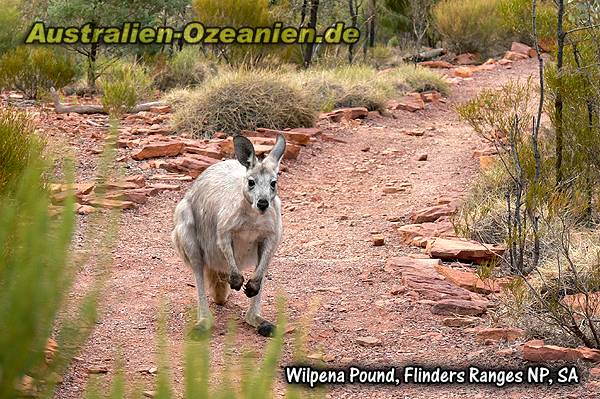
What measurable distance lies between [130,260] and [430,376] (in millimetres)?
3397

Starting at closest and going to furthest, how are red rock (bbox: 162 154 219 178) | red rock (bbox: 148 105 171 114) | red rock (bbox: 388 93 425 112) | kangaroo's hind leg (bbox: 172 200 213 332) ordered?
kangaroo's hind leg (bbox: 172 200 213 332), red rock (bbox: 162 154 219 178), red rock (bbox: 148 105 171 114), red rock (bbox: 388 93 425 112)

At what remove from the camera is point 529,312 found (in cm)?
646

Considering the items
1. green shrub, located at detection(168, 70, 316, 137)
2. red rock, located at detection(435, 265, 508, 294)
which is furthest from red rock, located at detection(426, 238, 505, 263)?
green shrub, located at detection(168, 70, 316, 137)

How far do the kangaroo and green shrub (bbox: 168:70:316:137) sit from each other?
6495mm

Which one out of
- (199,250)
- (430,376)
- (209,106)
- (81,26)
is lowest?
(430,376)

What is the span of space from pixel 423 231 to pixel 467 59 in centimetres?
1673

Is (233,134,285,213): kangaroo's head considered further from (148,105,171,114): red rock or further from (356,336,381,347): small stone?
(148,105,171,114): red rock

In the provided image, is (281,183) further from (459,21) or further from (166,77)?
(459,21)

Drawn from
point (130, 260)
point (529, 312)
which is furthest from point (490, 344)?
point (130, 260)

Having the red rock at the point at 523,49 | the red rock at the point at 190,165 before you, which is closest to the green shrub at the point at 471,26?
the red rock at the point at 523,49

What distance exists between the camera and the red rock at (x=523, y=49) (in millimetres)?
24156

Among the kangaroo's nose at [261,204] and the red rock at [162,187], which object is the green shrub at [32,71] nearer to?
the red rock at [162,187]

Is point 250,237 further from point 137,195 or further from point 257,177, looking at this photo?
point 137,195

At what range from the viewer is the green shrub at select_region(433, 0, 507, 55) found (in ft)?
82.8
